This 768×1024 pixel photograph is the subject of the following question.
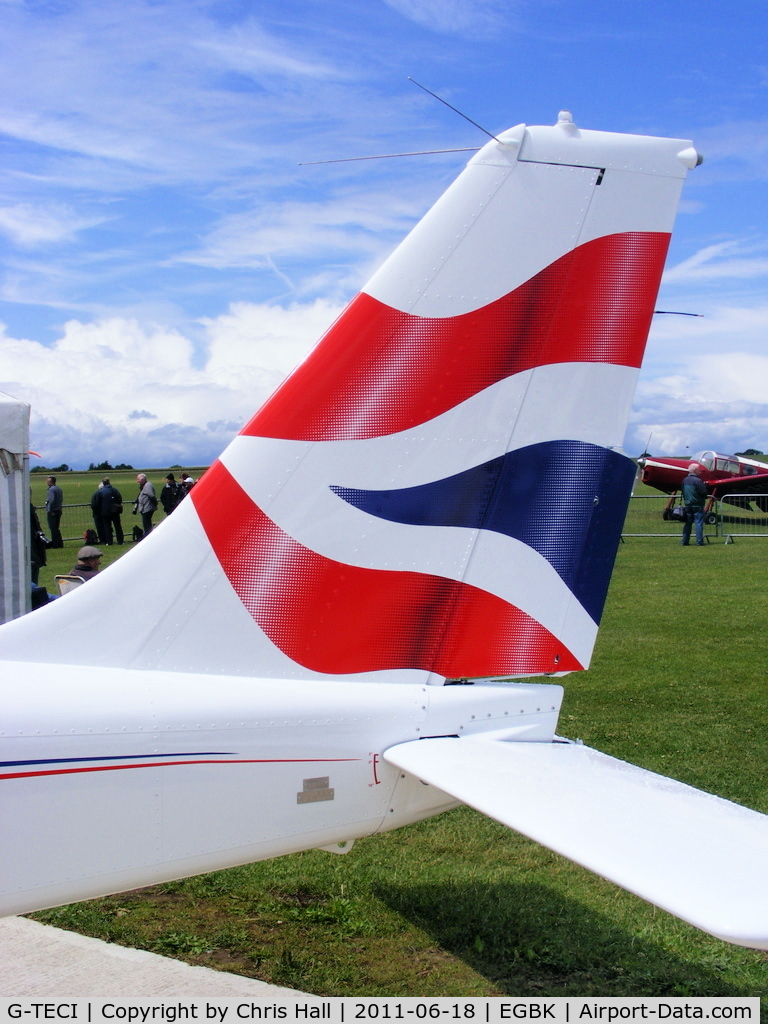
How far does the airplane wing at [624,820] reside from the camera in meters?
1.87

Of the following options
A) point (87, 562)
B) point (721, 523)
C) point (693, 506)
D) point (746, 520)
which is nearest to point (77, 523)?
point (693, 506)

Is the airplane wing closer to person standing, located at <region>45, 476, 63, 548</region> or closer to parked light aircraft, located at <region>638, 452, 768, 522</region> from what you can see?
person standing, located at <region>45, 476, 63, 548</region>

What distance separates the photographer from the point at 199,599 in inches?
110

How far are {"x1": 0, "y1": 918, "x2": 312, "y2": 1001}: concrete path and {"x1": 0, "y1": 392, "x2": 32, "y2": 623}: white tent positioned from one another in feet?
13.9

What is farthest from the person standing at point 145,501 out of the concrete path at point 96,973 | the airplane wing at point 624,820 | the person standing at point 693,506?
the airplane wing at point 624,820

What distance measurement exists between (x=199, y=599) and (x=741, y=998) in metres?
2.36

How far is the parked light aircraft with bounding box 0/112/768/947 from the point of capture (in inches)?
98.4

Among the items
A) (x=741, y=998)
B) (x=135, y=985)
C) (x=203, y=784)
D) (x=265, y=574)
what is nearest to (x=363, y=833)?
(x=203, y=784)

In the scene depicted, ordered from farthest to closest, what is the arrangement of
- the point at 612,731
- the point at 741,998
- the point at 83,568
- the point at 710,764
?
the point at 83,568, the point at 612,731, the point at 710,764, the point at 741,998

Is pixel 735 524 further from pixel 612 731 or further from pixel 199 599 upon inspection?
pixel 199 599

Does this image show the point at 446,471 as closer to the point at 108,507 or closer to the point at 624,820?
the point at 624,820

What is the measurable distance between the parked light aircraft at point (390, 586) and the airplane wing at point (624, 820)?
2cm

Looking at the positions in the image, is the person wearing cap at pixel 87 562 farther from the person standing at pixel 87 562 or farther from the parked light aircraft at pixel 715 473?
the parked light aircraft at pixel 715 473

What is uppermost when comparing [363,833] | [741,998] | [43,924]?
[363,833]
